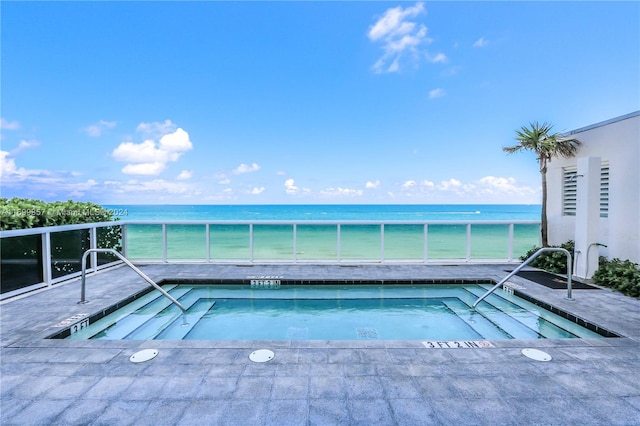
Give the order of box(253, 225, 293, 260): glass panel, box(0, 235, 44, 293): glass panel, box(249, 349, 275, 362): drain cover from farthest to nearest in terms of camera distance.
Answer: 1. box(253, 225, 293, 260): glass panel
2. box(0, 235, 44, 293): glass panel
3. box(249, 349, 275, 362): drain cover

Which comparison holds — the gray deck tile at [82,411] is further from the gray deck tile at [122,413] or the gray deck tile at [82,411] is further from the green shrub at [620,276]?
the green shrub at [620,276]

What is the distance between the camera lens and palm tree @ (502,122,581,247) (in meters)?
5.70

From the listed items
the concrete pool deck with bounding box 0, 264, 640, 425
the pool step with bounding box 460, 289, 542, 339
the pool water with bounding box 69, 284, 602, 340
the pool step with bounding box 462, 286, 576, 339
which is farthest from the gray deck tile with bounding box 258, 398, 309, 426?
the pool step with bounding box 462, 286, 576, 339

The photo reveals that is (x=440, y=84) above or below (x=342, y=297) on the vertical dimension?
above

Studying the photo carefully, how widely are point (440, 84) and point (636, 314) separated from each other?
12.6m

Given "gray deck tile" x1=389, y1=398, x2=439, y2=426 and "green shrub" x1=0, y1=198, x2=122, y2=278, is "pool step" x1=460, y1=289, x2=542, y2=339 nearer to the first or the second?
"gray deck tile" x1=389, y1=398, x2=439, y2=426

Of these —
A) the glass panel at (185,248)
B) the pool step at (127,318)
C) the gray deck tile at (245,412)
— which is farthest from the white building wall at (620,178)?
the glass panel at (185,248)

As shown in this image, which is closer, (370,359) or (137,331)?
(370,359)

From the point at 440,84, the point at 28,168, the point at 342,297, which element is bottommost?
the point at 342,297

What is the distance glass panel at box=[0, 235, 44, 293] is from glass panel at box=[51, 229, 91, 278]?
223 millimetres

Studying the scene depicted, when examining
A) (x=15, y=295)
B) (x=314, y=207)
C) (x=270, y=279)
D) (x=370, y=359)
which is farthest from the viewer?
(x=314, y=207)

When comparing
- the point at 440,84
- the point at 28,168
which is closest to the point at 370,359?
the point at 440,84

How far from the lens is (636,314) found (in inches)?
130

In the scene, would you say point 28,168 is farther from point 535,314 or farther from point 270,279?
point 535,314
